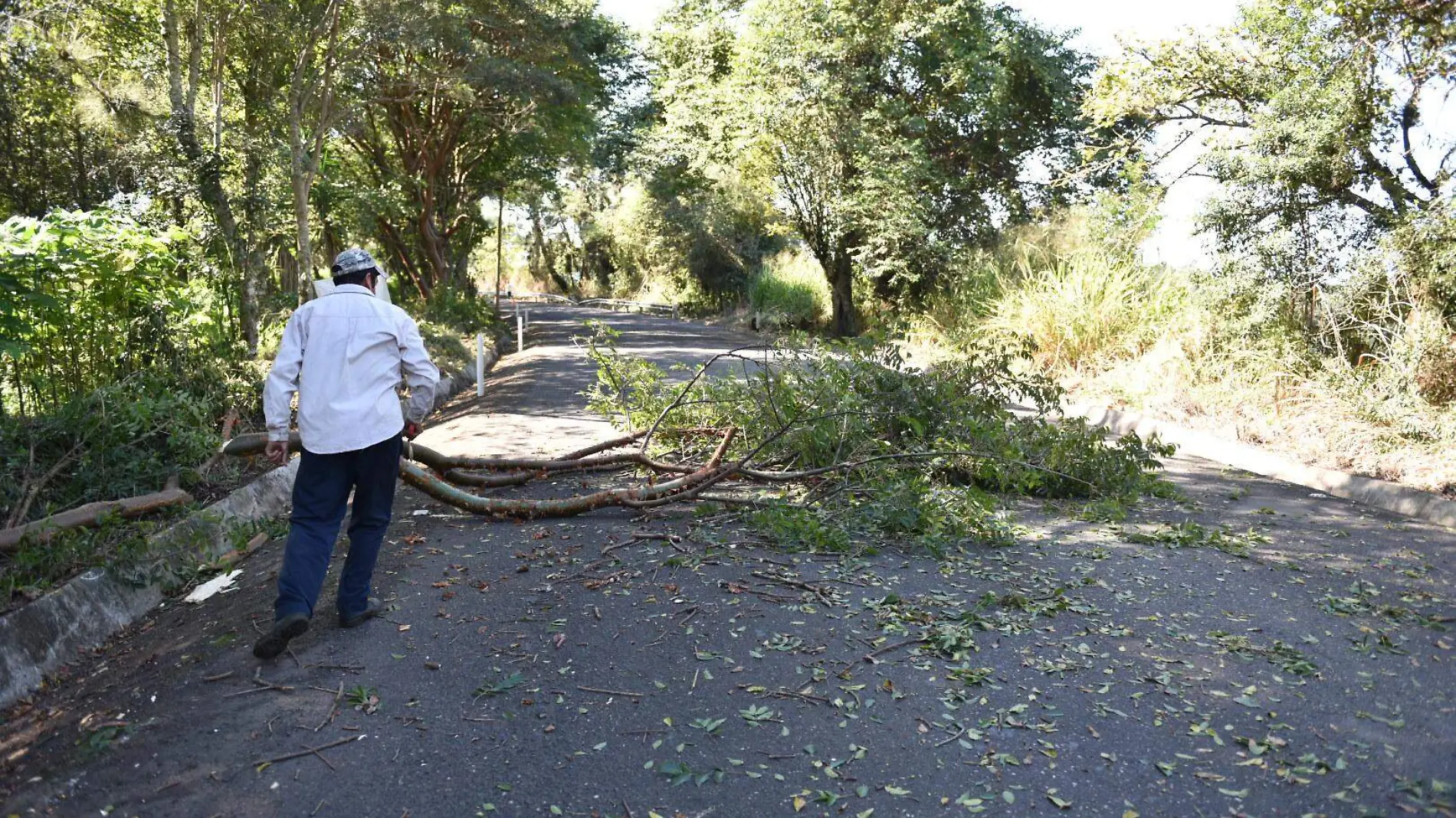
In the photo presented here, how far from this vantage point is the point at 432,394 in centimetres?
504

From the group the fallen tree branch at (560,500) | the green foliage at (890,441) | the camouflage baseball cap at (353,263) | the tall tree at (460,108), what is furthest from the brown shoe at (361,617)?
the tall tree at (460,108)

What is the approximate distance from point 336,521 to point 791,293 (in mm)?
25665

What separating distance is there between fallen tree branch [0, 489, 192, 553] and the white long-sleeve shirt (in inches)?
61.1

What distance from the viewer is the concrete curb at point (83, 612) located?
4320 millimetres

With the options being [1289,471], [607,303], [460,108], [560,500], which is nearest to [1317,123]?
[1289,471]

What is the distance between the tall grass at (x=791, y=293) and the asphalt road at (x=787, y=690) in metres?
21.1

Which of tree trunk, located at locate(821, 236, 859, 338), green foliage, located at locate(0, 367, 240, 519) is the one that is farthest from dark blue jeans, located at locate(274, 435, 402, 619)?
tree trunk, located at locate(821, 236, 859, 338)

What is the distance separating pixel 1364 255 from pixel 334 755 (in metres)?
10.6

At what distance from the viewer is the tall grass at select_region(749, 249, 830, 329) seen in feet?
94.5

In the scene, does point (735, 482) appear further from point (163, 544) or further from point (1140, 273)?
point (1140, 273)

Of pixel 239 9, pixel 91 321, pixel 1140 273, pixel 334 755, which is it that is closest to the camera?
pixel 334 755

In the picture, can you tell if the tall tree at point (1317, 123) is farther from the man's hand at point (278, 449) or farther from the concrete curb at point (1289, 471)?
the man's hand at point (278, 449)

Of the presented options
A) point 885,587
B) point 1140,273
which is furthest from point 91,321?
point 1140,273

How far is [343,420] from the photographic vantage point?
462cm
